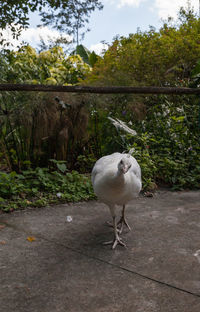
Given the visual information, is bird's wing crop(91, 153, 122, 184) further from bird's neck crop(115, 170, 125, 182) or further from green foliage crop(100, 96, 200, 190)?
green foliage crop(100, 96, 200, 190)

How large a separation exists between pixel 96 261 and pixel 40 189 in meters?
2.06

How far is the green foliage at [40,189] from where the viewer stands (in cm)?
394

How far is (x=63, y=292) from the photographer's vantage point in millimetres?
2039

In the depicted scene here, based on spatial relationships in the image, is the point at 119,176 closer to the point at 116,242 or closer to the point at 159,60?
the point at 116,242

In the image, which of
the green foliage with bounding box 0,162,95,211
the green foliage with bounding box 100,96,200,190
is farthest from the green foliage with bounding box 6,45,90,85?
the green foliage with bounding box 0,162,95,211

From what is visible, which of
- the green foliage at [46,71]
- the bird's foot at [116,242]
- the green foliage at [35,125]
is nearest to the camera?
the bird's foot at [116,242]

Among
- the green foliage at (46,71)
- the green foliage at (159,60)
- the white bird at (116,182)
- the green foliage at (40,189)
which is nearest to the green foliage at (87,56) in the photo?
the green foliage at (46,71)

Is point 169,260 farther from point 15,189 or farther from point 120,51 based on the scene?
point 120,51

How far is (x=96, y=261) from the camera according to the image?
2.51 metres

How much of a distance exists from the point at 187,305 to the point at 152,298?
203 mm

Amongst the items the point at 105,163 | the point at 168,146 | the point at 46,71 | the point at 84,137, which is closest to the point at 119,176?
the point at 105,163

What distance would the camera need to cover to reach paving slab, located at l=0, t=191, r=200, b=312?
195cm

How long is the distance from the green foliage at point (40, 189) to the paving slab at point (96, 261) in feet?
0.72

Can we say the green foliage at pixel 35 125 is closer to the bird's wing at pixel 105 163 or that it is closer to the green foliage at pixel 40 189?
the green foliage at pixel 40 189
